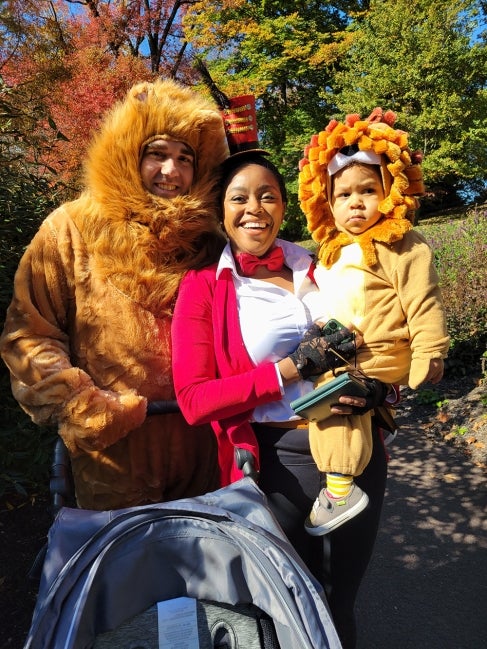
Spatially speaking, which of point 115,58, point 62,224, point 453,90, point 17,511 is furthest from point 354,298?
point 453,90

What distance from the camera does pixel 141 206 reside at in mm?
1930

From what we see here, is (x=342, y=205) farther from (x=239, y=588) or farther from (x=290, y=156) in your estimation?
(x=290, y=156)

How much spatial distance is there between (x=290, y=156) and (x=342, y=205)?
20890mm

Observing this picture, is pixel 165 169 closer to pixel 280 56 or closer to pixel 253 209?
pixel 253 209

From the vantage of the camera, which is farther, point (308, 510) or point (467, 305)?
point (467, 305)

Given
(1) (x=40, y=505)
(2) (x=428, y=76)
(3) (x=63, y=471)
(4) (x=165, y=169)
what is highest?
(2) (x=428, y=76)

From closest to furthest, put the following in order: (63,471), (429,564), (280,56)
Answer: (63,471) → (429,564) → (280,56)

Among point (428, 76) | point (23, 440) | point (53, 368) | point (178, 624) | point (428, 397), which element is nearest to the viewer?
point (178, 624)

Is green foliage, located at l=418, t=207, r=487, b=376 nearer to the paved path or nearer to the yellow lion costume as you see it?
the paved path

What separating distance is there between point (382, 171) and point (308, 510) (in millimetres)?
1234

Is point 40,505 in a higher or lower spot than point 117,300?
lower

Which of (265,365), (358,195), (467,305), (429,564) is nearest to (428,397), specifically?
(467,305)

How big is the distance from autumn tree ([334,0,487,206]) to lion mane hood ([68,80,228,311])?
17449 mm

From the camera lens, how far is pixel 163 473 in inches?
82.4
